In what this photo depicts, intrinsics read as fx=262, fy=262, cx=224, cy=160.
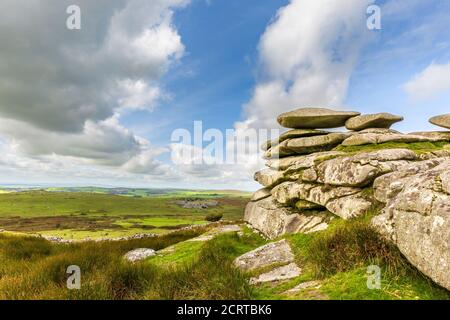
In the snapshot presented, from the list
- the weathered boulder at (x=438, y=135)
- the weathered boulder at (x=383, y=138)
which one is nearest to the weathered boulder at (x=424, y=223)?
the weathered boulder at (x=383, y=138)

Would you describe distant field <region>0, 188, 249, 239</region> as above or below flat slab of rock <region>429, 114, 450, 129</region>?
below

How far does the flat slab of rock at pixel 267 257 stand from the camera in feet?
28.9

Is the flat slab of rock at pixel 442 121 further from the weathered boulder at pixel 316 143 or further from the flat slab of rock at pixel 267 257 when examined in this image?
the flat slab of rock at pixel 267 257

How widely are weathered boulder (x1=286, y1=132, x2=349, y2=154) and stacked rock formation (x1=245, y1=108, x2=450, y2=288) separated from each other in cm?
5

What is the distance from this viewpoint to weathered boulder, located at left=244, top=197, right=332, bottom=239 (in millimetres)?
11320

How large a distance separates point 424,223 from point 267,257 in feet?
17.5

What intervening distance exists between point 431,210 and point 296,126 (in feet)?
41.5

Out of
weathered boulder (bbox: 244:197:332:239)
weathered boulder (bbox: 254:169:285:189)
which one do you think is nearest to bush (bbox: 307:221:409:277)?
weathered boulder (bbox: 244:197:332:239)

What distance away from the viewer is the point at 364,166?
10211 millimetres

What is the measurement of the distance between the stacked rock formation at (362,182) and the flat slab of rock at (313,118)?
0.03 metres

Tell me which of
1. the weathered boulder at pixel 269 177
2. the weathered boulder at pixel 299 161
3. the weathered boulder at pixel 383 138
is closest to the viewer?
the weathered boulder at pixel 383 138

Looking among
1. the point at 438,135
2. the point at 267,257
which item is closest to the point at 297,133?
the point at 438,135

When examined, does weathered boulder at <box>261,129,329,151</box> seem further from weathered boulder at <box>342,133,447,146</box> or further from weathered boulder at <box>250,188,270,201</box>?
weathered boulder at <box>250,188,270,201</box>

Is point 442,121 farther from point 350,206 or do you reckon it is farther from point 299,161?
point 350,206
